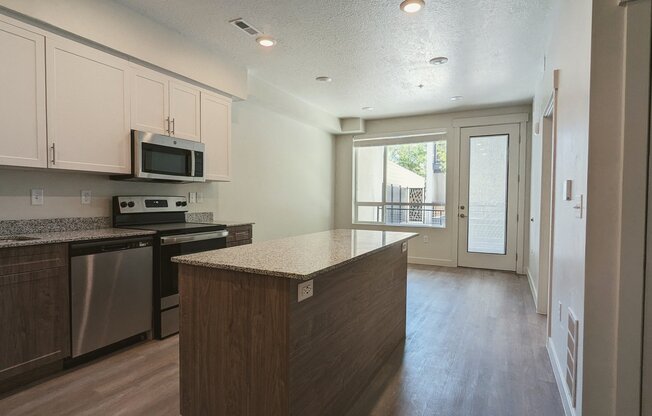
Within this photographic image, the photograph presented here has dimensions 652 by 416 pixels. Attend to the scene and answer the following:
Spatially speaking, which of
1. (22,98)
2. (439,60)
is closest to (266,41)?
(439,60)

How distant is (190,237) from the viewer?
3119mm

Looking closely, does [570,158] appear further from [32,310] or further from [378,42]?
[32,310]

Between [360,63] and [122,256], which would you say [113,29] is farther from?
[360,63]

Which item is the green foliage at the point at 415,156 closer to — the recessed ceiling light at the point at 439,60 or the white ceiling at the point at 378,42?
the white ceiling at the point at 378,42

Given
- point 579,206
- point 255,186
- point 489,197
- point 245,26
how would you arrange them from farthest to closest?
point 489,197
point 255,186
point 245,26
point 579,206

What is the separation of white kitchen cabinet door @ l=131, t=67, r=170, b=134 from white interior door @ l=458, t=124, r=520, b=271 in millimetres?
4626

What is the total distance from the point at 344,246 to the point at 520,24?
2481mm

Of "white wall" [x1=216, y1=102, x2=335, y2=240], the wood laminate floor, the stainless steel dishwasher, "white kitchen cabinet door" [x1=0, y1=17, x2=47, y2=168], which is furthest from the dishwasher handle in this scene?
"white wall" [x1=216, y1=102, x2=335, y2=240]

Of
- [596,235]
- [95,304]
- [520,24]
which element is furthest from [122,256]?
[520,24]

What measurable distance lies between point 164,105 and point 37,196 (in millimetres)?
1221

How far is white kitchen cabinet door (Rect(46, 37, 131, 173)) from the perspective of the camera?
2443mm

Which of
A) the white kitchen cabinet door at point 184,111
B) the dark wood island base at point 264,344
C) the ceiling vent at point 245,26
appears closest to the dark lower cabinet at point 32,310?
the dark wood island base at point 264,344

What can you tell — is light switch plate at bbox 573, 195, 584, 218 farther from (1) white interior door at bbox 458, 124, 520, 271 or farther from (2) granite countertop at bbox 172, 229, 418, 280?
(1) white interior door at bbox 458, 124, 520, 271

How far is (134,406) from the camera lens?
199 cm
